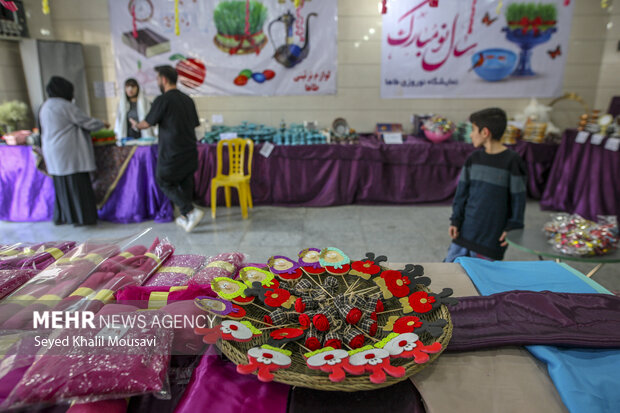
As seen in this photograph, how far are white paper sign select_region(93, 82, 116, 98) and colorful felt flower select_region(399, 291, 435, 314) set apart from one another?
522 centimetres

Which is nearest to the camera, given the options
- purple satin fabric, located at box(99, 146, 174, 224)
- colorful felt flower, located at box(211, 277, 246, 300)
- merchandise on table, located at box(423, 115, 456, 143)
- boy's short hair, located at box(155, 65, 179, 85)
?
colorful felt flower, located at box(211, 277, 246, 300)

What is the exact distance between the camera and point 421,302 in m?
1.09

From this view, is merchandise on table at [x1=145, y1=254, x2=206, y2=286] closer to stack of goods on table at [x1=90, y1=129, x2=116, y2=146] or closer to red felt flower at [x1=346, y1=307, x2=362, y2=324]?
red felt flower at [x1=346, y1=307, x2=362, y2=324]

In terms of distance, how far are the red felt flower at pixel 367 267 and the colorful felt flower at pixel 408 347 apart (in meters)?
0.35

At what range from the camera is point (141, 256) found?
53.9 inches

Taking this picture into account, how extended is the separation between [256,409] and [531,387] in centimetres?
63

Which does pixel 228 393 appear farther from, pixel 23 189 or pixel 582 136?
pixel 582 136

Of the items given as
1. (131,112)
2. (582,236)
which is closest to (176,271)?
(582,236)

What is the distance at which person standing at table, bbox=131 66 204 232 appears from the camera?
3.42m

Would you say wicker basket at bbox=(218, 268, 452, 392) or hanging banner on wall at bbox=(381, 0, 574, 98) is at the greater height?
hanging banner on wall at bbox=(381, 0, 574, 98)

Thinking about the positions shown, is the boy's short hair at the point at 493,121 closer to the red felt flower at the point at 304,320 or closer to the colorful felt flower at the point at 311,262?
the colorful felt flower at the point at 311,262

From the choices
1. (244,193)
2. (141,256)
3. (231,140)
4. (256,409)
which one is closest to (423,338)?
(256,409)

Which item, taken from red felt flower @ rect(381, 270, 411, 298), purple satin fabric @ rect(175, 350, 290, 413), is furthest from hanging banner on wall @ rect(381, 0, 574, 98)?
purple satin fabric @ rect(175, 350, 290, 413)

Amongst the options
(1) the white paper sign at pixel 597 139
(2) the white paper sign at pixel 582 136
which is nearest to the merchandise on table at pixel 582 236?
(1) the white paper sign at pixel 597 139
